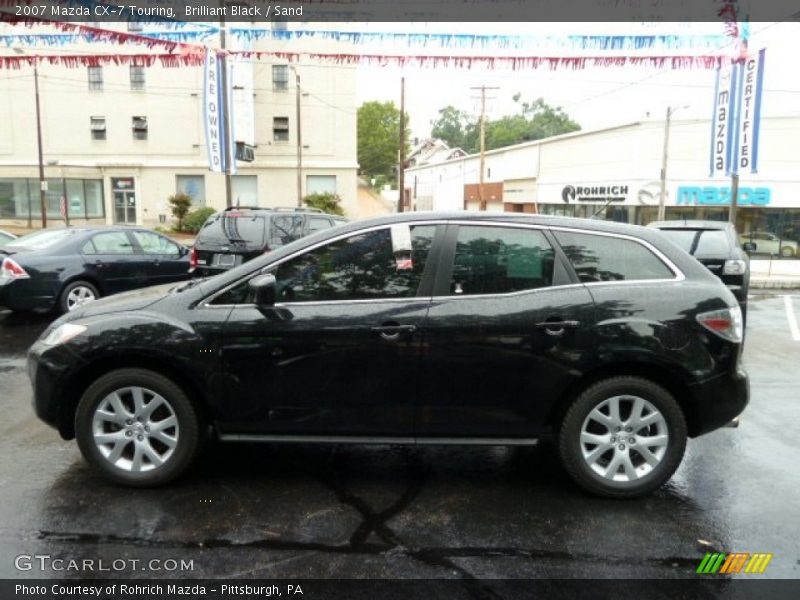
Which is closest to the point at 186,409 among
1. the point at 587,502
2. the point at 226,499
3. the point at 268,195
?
the point at 226,499

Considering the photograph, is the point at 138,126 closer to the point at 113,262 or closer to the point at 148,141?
the point at 148,141

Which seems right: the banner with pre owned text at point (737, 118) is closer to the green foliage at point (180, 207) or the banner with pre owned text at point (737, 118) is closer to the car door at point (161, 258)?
the car door at point (161, 258)

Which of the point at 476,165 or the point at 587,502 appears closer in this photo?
the point at 587,502

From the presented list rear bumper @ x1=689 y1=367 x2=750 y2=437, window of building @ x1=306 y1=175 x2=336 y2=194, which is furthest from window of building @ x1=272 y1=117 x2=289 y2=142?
rear bumper @ x1=689 y1=367 x2=750 y2=437

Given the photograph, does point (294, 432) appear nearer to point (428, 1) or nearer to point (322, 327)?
point (322, 327)

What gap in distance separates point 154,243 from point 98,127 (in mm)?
30348

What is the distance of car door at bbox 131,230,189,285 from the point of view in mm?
9836

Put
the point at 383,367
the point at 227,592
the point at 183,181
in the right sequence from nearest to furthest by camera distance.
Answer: the point at 227,592, the point at 383,367, the point at 183,181

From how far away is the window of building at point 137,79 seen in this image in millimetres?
35344

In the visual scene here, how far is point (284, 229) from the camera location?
9.76 m

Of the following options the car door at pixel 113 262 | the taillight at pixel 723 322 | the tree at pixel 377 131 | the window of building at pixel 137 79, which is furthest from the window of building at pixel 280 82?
the tree at pixel 377 131

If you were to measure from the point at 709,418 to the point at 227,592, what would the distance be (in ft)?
9.39

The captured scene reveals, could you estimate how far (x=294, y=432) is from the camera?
3857mm

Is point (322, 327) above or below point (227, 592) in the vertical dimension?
above
